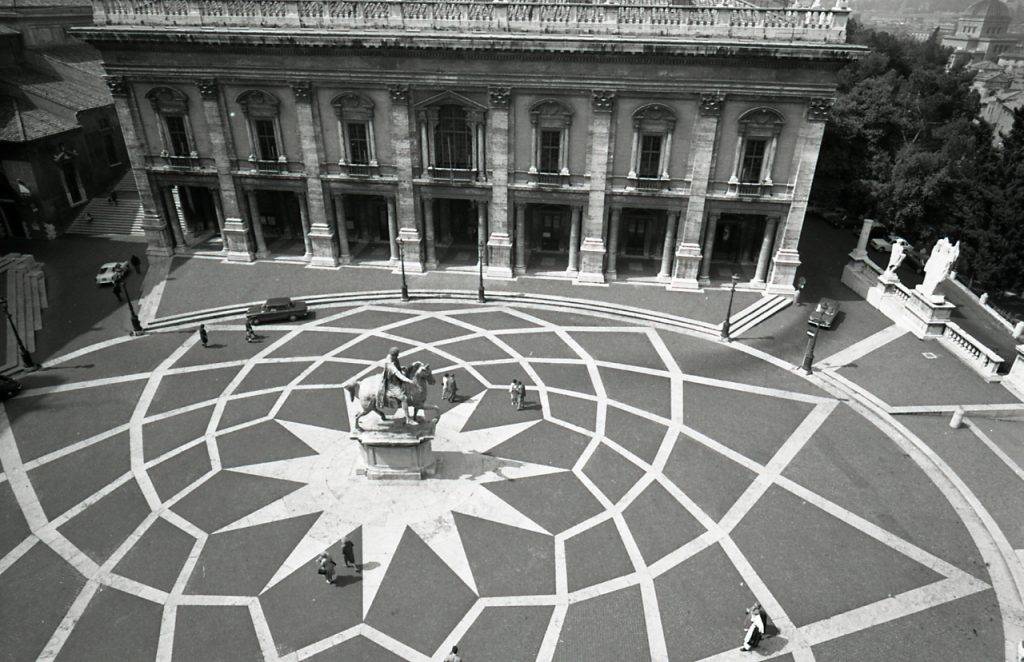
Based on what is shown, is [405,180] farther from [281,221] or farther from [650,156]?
[650,156]

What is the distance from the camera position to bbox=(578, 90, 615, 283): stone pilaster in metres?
36.0

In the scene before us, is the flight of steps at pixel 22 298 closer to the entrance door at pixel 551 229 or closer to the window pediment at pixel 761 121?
the entrance door at pixel 551 229

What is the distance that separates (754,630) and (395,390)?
43.4ft

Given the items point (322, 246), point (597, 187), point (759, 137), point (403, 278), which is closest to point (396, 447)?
point (403, 278)

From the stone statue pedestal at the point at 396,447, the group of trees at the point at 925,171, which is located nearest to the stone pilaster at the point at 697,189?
the group of trees at the point at 925,171

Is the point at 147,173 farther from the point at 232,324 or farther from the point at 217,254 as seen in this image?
the point at 232,324

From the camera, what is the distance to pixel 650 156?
3747 cm

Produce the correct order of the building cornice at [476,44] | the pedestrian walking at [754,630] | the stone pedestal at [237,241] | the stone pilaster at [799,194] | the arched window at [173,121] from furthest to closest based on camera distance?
1. the stone pedestal at [237,241]
2. the arched window at [173,121]
3. the stone pilaster at [799,194]
4. the building cornice at [476,44]
5. the pedestrian walking at [754,630]

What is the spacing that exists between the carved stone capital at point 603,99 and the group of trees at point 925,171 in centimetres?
2725

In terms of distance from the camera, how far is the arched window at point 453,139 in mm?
38094

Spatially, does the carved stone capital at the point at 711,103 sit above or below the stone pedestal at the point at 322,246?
above

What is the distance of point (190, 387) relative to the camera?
1166 inches

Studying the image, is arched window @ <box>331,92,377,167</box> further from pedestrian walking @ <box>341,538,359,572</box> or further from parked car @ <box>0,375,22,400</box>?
pedestrian walking @ <box>341,538,359,572</box>

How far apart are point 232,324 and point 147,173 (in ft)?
47.7
